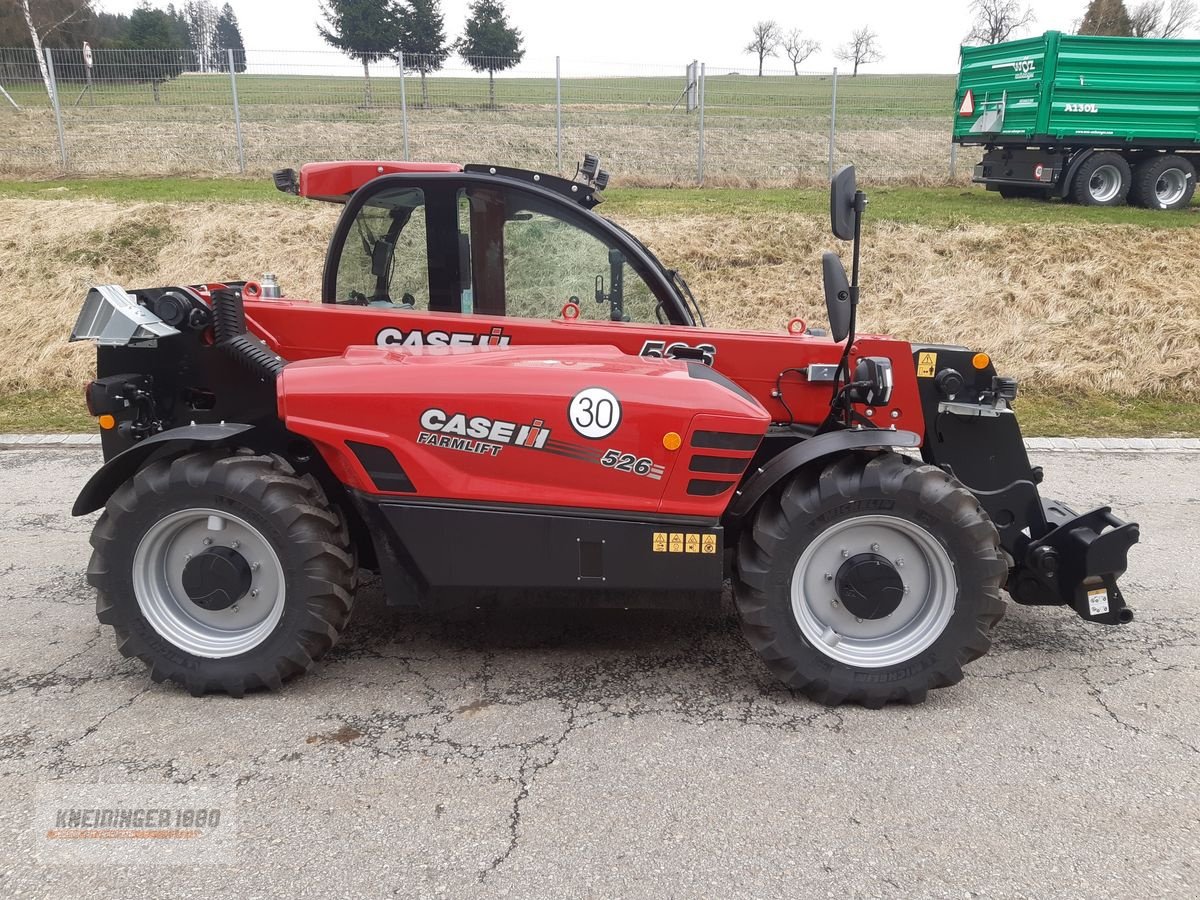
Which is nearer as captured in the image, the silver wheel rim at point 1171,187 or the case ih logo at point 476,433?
the case ih logo at point 476,433

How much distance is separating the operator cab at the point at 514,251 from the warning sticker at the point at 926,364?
101 centimetres

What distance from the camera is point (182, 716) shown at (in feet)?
11.5

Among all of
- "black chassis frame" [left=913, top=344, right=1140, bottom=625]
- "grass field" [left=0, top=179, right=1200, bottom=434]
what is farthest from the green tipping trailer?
"black chassis frame" [left=913, top=344, right=1140, bottom=625]

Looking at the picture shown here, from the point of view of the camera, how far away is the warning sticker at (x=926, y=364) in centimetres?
420

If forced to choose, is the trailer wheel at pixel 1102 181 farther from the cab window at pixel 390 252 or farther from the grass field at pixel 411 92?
the cab window at pixel 390 252

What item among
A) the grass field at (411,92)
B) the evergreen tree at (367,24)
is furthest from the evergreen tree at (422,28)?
the grass field at (411,92)

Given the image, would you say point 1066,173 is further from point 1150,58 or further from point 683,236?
point 683,236

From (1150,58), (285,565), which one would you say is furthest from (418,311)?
(1150,58)

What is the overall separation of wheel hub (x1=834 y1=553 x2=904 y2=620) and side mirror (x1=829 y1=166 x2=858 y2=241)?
1.18m

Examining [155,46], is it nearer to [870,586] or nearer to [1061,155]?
[1061,155]

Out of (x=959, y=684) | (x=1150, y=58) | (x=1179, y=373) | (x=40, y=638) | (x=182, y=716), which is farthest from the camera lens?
(x=1150, y=58)

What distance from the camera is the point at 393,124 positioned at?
18750 millimetres

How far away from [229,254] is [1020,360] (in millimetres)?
9284

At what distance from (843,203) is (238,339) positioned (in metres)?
2.39
